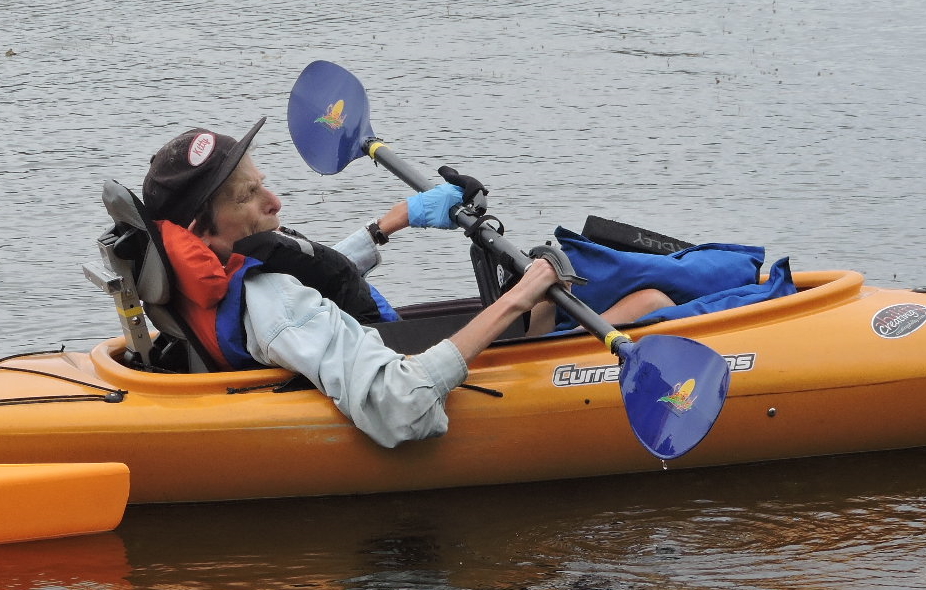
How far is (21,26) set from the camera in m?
13.9

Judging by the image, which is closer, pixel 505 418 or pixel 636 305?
pixel 505 418

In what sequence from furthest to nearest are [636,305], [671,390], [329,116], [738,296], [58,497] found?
[329,116] → [738,296] → [636,305] → [58,497] → [671,390]

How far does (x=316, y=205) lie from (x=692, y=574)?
511cm

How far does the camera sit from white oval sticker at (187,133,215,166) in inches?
177

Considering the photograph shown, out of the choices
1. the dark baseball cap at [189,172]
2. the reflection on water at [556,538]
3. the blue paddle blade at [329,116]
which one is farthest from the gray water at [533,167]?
the blue paddle blade at [329,116]

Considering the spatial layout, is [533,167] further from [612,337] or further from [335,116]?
[612,337]

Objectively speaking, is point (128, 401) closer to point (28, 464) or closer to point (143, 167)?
point (28, 464)

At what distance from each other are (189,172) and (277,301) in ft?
1.54

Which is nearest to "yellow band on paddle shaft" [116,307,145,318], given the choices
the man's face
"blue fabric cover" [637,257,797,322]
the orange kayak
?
the man's face

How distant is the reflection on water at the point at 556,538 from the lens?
14.5ft

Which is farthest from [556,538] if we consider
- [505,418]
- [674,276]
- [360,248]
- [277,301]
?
[360,248]

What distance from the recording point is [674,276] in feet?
16.4

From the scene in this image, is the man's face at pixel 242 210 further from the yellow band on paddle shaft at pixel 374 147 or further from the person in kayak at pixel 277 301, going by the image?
the yellow band on paddle shaft at pixel 374 147

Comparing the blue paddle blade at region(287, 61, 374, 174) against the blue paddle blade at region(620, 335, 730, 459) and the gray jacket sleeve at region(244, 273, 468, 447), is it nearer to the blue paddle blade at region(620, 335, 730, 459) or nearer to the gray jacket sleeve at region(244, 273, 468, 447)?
the gray jacket sleeve at region(244, 273, 468, 447)
